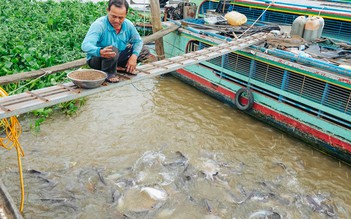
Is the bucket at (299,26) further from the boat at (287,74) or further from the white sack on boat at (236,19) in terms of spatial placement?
the white sack on boat at (236,19)

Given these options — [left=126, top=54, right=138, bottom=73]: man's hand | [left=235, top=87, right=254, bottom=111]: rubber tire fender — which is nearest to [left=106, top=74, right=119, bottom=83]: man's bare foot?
[left=126, top=54, right=138, bottom=73]: man's hand

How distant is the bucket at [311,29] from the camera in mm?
7973

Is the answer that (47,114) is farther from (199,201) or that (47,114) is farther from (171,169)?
(199,201)

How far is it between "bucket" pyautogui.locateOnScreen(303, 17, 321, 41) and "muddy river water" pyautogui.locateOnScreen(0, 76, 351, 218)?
2760 millimetres

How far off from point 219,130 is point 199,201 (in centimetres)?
261

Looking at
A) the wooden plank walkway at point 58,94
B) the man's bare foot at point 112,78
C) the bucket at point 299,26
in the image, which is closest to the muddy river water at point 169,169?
the wooden plank walkway at point 58,94

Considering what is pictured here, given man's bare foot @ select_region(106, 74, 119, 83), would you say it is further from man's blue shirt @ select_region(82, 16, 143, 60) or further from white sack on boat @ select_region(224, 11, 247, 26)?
white sack on boat @ select_region(224, 11, 247, 26)

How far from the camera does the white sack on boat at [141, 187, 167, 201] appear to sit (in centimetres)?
499

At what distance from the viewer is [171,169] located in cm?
573

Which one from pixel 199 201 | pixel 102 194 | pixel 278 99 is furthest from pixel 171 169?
pixel 278 99

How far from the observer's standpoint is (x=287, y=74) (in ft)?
22.6

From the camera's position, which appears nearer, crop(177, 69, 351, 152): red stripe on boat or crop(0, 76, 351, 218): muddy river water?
crop(0, 76, 351, 218): muddy river water

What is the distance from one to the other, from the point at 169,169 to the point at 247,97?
126 inches

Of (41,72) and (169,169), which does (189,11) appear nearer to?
(41,72)
